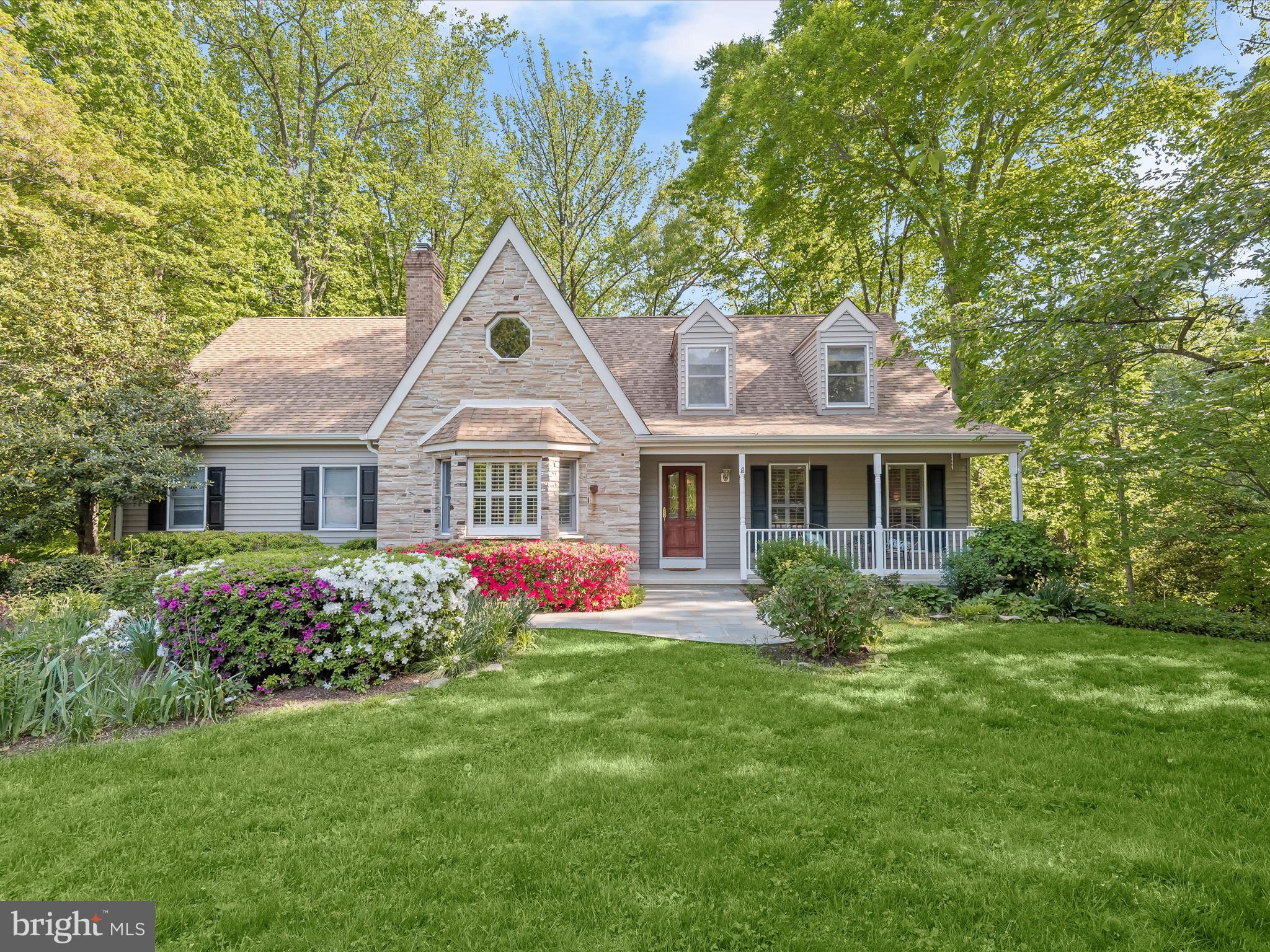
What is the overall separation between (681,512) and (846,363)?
17.6ft

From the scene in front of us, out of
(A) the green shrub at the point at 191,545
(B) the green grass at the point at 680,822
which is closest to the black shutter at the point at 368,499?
(A) the green shrub at the point at 191,545

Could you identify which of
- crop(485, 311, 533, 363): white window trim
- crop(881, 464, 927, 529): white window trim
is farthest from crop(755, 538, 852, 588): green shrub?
crop(485, 311, 533, 363): white window trim

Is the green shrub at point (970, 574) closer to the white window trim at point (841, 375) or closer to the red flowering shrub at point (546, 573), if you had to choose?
the white window trim at point (841, 375)

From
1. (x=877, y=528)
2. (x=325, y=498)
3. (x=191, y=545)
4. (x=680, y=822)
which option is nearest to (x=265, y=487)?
(x=325, y=498)

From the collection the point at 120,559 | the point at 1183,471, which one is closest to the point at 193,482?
the point at 120,559

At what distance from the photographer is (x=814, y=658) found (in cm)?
684

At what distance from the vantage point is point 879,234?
2370 centimetres

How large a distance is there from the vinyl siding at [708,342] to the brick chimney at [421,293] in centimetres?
603

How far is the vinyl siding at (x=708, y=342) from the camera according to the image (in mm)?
14031

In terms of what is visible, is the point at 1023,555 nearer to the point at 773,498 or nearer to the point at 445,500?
the point at 773,498

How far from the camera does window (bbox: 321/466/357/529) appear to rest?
13633 millimetres

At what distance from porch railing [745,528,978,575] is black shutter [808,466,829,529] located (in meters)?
1.01

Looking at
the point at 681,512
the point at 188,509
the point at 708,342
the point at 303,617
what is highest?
the point at 708,342

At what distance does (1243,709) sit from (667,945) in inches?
231
